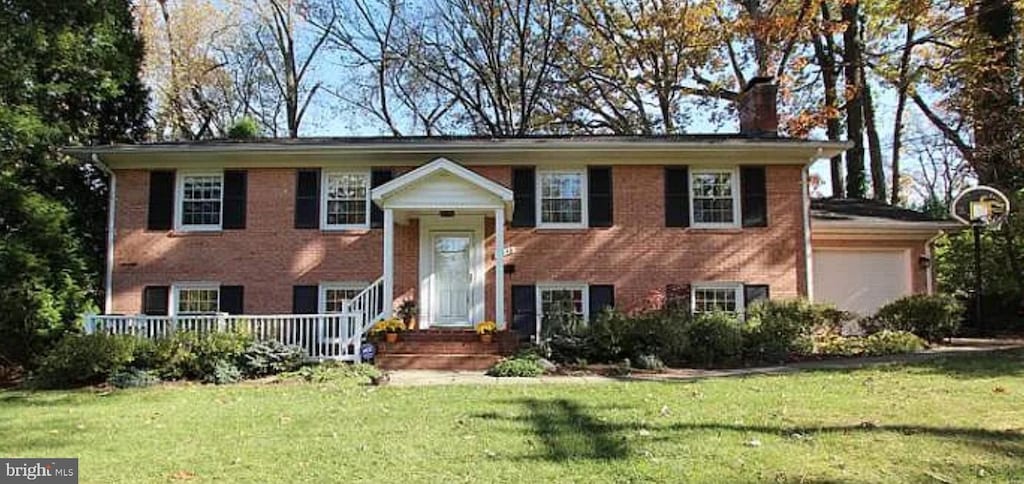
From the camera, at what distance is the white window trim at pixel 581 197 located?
1477cm

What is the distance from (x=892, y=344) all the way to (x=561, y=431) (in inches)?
335

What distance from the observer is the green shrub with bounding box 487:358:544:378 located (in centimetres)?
1099

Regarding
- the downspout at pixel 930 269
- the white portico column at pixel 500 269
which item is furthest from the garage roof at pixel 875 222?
the white portico column at pixel 500 269

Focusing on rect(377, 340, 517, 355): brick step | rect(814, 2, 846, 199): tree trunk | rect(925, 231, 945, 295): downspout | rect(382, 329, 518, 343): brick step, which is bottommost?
rect(377, 340, 517, 355): brick step

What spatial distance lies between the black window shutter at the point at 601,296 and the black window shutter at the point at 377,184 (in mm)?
4616

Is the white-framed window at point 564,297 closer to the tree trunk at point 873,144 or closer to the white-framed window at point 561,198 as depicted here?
the white-framed window at point 561,198

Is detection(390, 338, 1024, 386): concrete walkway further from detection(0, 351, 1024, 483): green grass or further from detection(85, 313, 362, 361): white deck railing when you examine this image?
detection(85, 313, 362, 361): white deck railing

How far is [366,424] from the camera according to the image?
6.90 meters

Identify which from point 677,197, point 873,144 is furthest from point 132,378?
point 873,144

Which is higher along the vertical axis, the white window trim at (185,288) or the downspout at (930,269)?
the downspout at (930,269)

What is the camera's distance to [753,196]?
1475cm

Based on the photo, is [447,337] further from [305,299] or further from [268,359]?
[305,299]

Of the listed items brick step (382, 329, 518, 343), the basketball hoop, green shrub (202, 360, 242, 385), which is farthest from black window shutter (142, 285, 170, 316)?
the basketball hoop

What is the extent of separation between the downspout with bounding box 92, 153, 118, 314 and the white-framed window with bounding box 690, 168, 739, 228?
12.1m
